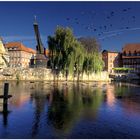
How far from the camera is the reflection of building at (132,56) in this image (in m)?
98.4

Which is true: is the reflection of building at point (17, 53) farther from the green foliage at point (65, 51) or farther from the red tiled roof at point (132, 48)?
the green foliage at point (65, 51)

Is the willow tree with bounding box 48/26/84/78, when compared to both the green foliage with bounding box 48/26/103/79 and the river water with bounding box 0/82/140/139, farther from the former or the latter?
the river water with bounding box 0/82/140/139

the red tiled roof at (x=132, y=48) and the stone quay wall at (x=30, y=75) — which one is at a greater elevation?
the red tiled roof at (x=132, y=48)

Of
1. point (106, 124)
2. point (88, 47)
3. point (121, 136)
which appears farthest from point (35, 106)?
point (88, 47)

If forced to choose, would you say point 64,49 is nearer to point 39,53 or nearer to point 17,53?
point 39,53

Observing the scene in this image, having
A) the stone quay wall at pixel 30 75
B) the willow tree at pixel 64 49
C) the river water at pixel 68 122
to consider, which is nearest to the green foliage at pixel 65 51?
the willow tree at pixel 64 49

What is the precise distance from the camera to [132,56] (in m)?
98.3

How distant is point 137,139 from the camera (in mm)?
13039

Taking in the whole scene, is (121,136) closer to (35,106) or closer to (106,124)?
(106,124)

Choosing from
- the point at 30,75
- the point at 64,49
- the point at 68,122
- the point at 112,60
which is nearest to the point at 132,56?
the point at 112,60

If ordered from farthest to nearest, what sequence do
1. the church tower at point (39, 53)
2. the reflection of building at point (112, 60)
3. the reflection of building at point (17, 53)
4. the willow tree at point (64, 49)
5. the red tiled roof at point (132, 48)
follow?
the reflection of building at point (112, 60) → the reflection of building at point (17, 53) → the red tiled roof at point (132, 48) → the church tower at point (39, 53) → the willow tree at point (64, 49)

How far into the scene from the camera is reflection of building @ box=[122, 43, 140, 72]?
98375 millimetres

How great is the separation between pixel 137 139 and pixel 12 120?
7088mm

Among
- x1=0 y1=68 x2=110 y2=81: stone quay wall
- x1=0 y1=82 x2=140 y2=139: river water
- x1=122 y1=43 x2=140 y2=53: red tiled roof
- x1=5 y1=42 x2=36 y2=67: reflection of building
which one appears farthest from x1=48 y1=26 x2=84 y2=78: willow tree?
x1=122 y1=43 x2=140 y2=53: red tiled roof
